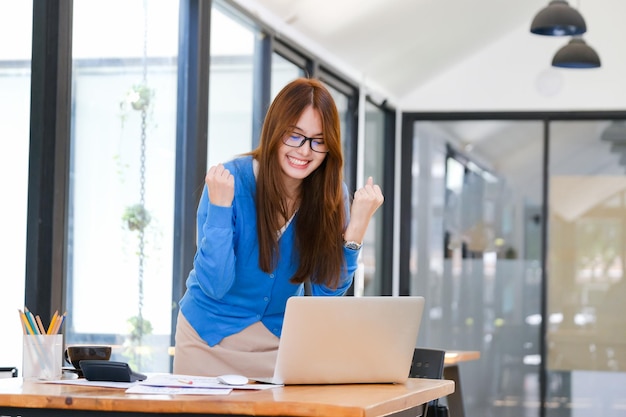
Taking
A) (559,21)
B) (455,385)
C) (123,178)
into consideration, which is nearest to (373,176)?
(559,21)

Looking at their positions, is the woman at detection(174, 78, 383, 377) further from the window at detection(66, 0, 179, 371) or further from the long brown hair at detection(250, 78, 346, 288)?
the window at detection(66, 0, 179, 371)

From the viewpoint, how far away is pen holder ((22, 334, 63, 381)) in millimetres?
2174

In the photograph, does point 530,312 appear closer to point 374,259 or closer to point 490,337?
point 490,337

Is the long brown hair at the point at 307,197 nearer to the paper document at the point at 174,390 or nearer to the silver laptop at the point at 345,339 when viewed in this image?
the silver laptop at the point at 345,339

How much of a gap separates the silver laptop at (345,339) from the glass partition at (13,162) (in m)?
1.58

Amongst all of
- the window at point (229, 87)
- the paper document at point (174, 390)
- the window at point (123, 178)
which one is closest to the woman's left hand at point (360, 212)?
the paper document at point (174, 390)

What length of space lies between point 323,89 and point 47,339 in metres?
0.79

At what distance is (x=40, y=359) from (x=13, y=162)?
54.2 inches

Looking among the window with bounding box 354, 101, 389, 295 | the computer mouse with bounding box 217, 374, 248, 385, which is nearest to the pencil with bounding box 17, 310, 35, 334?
the computer mouse with bounding box 217, 374, 248, 385

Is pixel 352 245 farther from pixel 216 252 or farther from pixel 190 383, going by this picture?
pixel 190 383

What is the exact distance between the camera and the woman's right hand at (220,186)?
222cm

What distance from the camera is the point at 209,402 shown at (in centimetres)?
173

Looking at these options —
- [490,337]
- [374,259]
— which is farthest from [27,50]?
[490,337]

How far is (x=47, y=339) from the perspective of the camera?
2.20 metres
